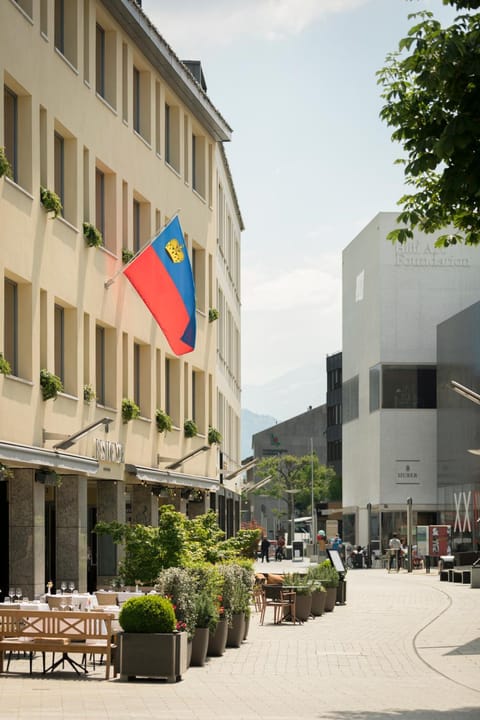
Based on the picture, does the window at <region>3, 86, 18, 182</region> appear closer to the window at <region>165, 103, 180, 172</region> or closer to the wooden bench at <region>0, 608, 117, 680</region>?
the wooden bench at <region>0, 608, 117, 680</region>

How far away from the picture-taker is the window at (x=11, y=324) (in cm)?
2603

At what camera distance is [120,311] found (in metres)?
34.0

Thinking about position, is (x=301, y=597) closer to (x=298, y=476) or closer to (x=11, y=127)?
(x=11, y=127)

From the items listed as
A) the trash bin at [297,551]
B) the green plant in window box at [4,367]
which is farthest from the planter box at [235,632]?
the trash bin at [297,551]

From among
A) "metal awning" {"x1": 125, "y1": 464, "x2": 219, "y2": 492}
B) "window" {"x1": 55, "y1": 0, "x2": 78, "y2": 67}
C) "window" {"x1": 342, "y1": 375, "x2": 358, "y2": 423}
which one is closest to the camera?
"window" {"x1": 55, "y1": 0, "x2": 78, "y2": 67}

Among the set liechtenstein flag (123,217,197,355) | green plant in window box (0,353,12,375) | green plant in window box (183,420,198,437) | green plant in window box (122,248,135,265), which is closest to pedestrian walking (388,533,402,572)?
green plant in window box (183,420,198,437)

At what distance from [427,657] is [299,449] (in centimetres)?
14982

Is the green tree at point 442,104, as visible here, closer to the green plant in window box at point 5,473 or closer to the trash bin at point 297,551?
the green plant in window box at point 5,473

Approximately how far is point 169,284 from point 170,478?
825cm

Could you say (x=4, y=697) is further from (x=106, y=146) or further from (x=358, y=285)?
(x=358, y=285)

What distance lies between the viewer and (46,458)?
2612 cm

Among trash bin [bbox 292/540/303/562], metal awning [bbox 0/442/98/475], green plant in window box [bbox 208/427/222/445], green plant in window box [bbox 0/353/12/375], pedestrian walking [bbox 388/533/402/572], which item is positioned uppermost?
green plant in window box [bbox 0/353/12/375]

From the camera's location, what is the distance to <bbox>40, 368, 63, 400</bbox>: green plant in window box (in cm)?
2716

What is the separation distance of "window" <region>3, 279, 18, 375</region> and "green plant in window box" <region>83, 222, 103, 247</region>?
4.37 meters
